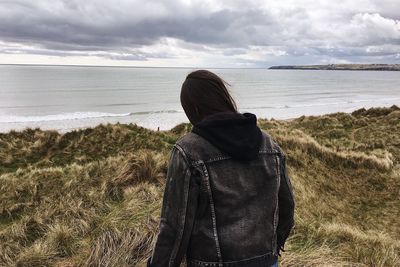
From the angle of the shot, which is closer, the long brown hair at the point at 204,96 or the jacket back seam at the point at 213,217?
the jacket back seam at the point at 213,217

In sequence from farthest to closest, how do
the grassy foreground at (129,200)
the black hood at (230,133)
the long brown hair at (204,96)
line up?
1. the grassy foreground at (129,200)
2. the long brown hair at (204,96)
3. the black hood at (230,133)

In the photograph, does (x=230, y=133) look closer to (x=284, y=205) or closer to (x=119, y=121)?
(x=284, y=205)

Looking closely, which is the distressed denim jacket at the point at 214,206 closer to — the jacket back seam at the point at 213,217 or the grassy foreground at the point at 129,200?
the jacket back seam at the point at 213,217

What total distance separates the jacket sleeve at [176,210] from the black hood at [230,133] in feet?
0.56

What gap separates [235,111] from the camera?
2.26 meters

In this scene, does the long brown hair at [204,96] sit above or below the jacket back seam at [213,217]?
above

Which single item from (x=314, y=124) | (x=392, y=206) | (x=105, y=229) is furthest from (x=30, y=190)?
(x=314, y=124)

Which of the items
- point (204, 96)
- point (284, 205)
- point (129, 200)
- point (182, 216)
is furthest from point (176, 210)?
point (129, 200)

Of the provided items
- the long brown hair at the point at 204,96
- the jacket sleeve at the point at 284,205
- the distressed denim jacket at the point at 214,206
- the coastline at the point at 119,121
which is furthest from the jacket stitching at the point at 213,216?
the coastline at the point at 119,121

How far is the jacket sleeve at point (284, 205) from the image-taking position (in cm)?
252

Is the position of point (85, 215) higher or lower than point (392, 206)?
higher

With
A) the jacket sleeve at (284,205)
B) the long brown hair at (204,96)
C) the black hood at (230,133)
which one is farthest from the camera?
the jacket sleeve at (284,205)

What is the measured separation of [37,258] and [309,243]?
3.39m

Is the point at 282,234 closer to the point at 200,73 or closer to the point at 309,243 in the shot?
the point at 200,73
